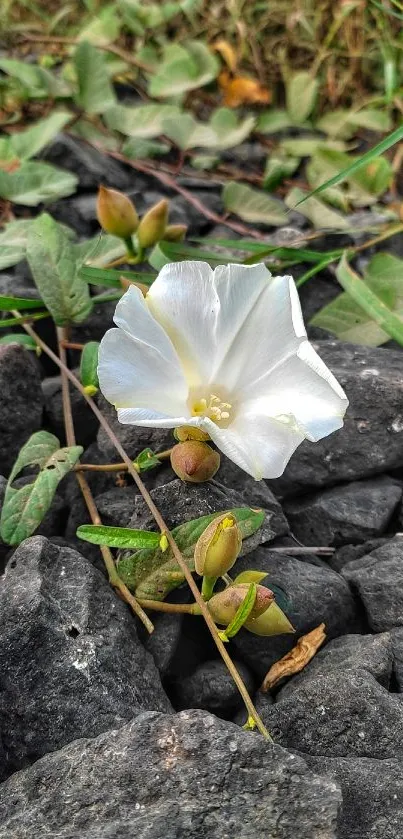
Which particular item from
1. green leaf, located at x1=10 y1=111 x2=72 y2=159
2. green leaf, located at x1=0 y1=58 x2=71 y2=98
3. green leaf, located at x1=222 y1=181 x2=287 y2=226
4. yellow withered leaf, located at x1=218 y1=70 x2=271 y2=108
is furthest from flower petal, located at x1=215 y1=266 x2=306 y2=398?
yellow withered leaf, located at x1=218 y1=70 x2=271 y2=108

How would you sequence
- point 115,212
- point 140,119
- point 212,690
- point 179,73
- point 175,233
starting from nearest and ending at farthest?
point 212,690 → point 115,212 → point 175,233 → point 140,119 → point 179,73

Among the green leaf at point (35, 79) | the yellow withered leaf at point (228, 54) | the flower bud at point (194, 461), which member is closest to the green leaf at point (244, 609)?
the flower bud at point (194, 461)

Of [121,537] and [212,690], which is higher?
[121,537]

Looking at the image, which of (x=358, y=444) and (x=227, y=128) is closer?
(x=358, y=444)

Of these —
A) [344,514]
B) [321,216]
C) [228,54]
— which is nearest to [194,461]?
[344,514]

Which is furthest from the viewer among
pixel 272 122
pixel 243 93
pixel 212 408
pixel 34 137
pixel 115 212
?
pixel 243 93

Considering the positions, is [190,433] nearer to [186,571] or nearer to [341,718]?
[186,571]

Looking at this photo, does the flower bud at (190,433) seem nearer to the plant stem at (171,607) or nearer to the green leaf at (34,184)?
the plant stem at (171,607)
